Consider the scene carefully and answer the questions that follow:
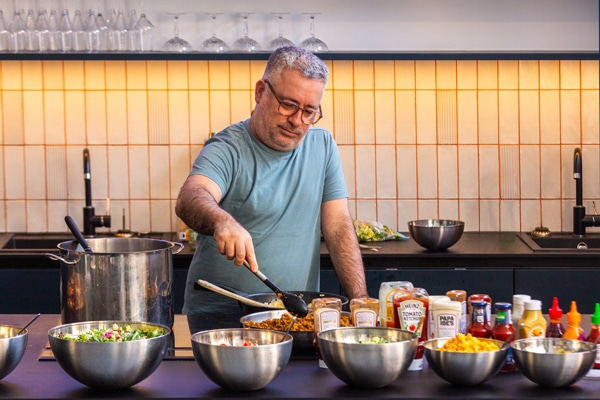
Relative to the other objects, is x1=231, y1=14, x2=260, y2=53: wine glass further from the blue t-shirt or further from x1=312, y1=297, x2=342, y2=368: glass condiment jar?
x1=312, y1=297, x2=342, y2=368: glass condiment jar

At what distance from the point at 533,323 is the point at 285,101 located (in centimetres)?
113

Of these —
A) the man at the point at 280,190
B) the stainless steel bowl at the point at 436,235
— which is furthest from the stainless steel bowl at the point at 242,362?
the stainless steel bowl at the point at 436,235

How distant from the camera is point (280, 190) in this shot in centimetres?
304

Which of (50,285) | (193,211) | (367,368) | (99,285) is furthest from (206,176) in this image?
(50,285)

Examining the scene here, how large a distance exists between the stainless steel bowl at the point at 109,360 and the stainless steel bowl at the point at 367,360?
39 centimetres

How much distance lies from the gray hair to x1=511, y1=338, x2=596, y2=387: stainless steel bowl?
121cm

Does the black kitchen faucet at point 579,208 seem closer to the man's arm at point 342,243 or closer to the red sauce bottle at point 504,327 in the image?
the man's arm at point 342,243

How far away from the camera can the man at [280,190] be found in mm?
2904

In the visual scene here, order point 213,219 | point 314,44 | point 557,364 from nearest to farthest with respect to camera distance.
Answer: point 557,364, point 213,219, point 314,44

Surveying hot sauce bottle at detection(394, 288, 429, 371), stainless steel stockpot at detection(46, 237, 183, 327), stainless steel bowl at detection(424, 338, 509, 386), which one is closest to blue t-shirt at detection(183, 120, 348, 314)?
stainless steel stockpot at detection(46, 237, 183, 327)

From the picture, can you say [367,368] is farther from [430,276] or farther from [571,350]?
[430,276]

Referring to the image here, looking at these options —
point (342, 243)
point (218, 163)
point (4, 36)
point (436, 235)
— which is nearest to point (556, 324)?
point (342, 243)

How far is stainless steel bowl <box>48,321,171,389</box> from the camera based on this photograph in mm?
1977

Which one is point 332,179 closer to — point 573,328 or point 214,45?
point 573,328
